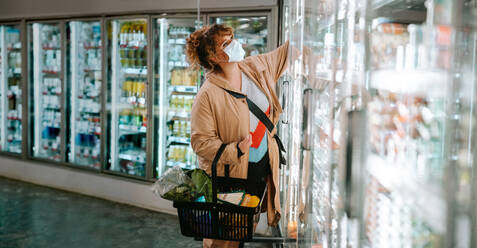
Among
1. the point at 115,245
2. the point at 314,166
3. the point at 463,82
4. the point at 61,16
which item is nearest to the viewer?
the point at 463,82

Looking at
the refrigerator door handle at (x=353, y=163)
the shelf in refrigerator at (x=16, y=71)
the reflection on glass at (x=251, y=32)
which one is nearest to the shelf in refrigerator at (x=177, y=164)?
the reflection on glass at (x=251, y=32)

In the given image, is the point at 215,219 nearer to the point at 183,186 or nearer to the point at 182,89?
the point at 183,186

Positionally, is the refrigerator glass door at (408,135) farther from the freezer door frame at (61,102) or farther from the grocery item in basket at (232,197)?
the freezer door frame at (61,102)

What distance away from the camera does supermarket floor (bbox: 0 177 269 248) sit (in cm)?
412

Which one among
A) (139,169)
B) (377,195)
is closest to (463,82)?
(377,195)

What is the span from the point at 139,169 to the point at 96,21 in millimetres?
2007

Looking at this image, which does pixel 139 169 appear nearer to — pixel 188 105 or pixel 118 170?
pixel 118 170

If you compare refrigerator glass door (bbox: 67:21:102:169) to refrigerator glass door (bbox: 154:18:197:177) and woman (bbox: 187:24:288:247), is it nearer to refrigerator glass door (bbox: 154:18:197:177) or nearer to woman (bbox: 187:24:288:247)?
refrigerator glass door (bbox: 154:18:197:177)

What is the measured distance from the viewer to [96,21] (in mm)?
5840

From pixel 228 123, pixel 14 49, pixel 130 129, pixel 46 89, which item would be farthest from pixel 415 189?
pixel 14 49

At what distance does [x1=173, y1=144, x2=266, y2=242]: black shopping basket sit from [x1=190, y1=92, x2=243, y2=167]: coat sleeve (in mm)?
212

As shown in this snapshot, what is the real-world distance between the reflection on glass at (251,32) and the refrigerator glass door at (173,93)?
1.97 feet

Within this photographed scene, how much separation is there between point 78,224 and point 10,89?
3448 mm

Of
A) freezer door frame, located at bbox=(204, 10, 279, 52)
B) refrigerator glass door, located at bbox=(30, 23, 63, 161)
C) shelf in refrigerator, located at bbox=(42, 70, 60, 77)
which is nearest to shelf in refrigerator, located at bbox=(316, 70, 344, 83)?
freezer door frame, located at bbox=(204, 10, 279, 52)
